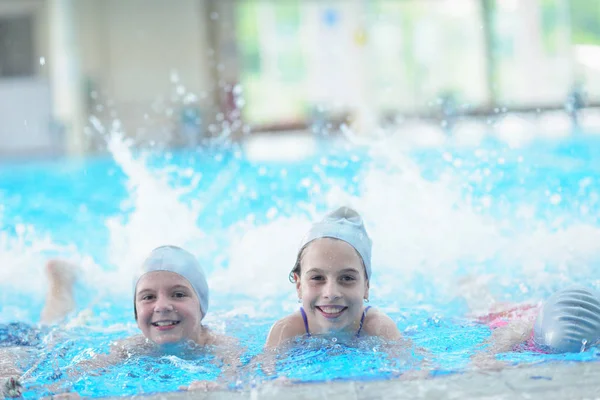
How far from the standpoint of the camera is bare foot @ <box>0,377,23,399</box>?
2.84 meters

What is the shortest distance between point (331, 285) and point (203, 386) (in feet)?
2.33

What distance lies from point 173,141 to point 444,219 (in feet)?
37.3

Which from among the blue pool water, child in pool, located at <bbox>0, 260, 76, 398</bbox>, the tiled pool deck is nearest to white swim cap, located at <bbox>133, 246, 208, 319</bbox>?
the blue pool water

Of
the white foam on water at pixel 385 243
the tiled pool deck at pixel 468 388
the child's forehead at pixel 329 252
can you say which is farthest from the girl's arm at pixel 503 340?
the white foam on water at pixel 385 243

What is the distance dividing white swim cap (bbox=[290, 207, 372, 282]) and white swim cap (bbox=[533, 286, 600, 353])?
77 centimetres

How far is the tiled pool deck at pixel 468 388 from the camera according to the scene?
2471mm

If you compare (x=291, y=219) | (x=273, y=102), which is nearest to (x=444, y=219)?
(x=291, y=219)

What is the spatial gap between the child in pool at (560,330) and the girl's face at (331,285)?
550 mm

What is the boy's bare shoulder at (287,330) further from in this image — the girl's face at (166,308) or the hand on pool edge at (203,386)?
the hand on pool edge at (203,386)

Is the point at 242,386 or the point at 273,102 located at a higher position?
the point at 273,102

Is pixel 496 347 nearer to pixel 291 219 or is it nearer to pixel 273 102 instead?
pixel 291 219

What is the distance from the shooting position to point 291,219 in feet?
22.0

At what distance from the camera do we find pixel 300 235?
6.00 m

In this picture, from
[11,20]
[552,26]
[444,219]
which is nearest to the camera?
[444,219]
